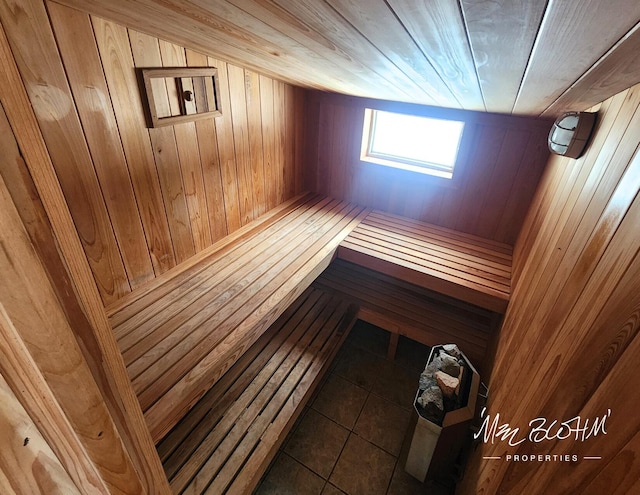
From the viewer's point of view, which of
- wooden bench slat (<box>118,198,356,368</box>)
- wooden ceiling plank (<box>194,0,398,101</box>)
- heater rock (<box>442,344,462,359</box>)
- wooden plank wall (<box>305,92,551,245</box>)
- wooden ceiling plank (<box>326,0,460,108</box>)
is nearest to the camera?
wooden ceiling plank (<box>326,0,460,108</box>)

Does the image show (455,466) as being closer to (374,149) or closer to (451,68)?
(451,68)

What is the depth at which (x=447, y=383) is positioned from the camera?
170 centimetres

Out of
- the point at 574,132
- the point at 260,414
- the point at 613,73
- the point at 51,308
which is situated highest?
the point at 613,73

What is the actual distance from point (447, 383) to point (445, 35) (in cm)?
167

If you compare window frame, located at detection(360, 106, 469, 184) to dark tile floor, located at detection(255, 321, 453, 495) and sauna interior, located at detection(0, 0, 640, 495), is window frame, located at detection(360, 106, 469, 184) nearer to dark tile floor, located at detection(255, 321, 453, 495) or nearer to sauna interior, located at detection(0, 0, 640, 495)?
sauna interior, located at detection(0, 0, 640, 495)

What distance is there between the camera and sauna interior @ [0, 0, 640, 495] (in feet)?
1.60

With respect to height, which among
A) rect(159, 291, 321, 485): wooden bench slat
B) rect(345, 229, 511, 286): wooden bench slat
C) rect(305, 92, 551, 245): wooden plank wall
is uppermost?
rect(305, 92, 551, 245): wooden plank wall

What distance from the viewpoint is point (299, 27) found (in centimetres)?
80

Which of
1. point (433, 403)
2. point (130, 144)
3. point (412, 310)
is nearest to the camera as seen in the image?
point (130, 144)

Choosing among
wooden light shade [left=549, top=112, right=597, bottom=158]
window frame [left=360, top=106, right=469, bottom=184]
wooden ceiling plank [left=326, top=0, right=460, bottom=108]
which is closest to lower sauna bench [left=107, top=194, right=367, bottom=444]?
window frame [left=360, top=106, right=469, bottom=184]

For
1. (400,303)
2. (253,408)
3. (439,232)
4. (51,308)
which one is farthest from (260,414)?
(439,232)

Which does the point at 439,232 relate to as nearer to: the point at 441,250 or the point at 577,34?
the point at 441,250

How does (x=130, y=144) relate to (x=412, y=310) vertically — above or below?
above

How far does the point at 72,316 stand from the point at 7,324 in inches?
3.4
